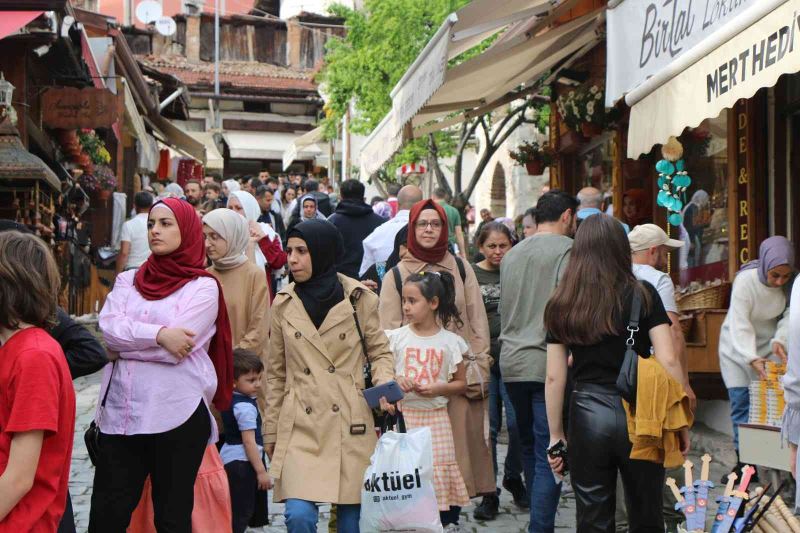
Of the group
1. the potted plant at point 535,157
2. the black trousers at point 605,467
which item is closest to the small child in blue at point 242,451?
the black trousers at point 605,467

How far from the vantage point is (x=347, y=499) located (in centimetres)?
561

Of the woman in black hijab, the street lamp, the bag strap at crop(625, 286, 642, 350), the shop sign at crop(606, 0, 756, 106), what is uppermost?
the street lamp

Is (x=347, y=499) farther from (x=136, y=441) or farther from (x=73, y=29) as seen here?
(x=73, y=29)

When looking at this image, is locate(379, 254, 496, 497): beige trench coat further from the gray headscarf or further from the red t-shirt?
the red t-shirt

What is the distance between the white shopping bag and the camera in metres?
5.52

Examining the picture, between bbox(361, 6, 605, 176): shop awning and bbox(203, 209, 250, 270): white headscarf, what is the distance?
340cm

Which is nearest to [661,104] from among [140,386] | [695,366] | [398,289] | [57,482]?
[398,289]

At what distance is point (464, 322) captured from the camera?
7125mm

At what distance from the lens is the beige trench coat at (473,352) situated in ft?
22.5

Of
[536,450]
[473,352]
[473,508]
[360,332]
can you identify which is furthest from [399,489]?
[473,508]

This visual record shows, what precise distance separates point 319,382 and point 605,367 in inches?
50.9

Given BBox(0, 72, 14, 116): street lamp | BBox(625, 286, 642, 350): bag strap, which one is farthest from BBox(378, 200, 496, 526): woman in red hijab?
BBox(0, 72, 14, 116): street lamp

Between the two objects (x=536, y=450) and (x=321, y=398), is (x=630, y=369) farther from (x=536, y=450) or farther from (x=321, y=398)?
(x=536, y=450)

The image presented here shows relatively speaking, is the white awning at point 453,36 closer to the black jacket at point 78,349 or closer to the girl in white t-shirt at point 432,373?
the girl in white t-shirt at point 432,373
